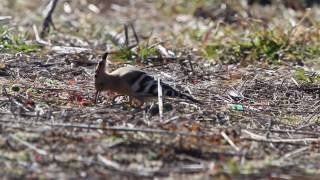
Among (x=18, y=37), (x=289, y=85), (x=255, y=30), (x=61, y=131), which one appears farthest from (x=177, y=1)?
(x=61, y=131)

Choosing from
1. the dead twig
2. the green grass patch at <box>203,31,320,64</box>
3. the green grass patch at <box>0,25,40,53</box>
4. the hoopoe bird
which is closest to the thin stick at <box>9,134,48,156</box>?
the dead twig

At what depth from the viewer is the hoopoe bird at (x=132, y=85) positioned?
21.2ft

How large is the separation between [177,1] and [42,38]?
156 inches

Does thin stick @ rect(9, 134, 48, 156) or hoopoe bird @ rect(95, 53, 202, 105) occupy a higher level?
hoopoe bird @ rect(95, 53, 202, 105)

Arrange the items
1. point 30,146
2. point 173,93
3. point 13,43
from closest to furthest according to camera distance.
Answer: point 30,146, point 173,93, point 13,43

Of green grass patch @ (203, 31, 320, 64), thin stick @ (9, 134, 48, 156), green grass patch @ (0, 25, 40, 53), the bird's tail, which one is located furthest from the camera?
green grass patch @ (203, 31, 320, 64)

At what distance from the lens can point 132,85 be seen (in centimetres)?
661

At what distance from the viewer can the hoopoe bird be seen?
6457mm

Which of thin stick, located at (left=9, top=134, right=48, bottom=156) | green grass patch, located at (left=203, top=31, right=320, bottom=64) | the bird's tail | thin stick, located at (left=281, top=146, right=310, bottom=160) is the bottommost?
thin stick, located at (left=281, top=146, right=310, bottom=160)

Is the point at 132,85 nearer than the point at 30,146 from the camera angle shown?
No

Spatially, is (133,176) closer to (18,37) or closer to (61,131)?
(61,131)

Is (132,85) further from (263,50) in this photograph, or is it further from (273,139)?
(263,50)

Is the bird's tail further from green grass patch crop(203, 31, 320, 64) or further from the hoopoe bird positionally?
green grass patch crop(203, 31, 320, 64)

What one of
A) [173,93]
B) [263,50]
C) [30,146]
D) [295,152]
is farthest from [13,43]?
[295,152]
